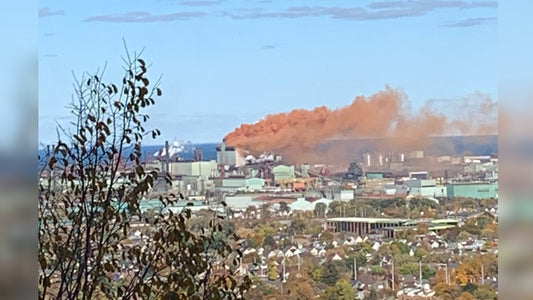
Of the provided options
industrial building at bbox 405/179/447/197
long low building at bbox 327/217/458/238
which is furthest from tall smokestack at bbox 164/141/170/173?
industrial building at bbox 405/179/447/197

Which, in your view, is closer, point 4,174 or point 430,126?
point 4,174

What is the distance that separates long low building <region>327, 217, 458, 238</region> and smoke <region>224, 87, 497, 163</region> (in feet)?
0.72

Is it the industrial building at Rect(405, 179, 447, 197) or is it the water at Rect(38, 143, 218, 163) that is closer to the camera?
the industrial building at Rect(405, 179, 447, 197)

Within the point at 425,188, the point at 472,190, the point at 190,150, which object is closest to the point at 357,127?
the point at 425,188

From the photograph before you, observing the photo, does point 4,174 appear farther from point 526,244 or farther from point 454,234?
point 454,234

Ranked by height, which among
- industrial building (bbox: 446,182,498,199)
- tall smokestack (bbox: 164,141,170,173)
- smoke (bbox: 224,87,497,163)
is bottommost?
industrial building (bbox: 446,182,498,199)

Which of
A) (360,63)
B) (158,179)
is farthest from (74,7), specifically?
(360,63)

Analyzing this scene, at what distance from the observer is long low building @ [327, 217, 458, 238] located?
234 centimetres

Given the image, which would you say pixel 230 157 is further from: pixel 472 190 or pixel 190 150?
pixel 472 190

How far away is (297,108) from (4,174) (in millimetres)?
1533

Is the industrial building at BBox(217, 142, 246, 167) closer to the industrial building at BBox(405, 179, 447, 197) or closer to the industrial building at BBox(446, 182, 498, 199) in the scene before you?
the industrial building at BBox(405, 179, 447, 197)

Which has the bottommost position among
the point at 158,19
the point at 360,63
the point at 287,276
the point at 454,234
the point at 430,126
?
the point at 287,276

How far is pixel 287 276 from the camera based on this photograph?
96.9 inches

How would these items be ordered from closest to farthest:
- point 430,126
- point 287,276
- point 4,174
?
point 4,174
point 430,126
point 287,276
